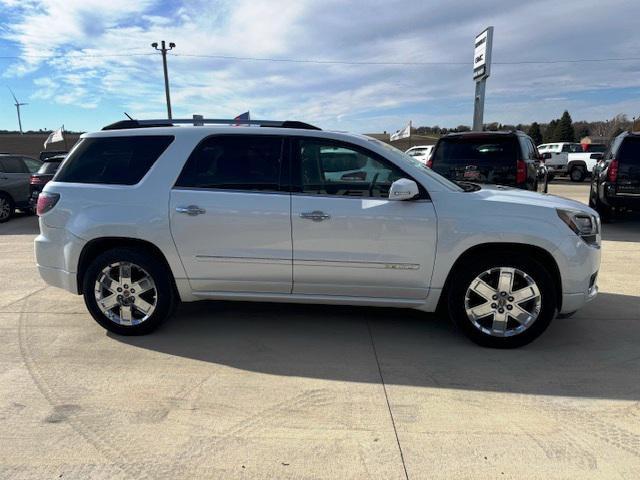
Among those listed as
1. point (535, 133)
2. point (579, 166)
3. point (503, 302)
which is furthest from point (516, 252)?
point (535, 133)

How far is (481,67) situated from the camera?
17219mm

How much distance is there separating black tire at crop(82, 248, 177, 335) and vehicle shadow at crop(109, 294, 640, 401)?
11cm

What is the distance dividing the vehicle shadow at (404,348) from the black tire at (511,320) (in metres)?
0.11

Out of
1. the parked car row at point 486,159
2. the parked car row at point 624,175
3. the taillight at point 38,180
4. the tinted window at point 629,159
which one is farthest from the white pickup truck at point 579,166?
the taillight at point 38,180

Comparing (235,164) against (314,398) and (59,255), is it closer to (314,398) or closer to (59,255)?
(59,255)

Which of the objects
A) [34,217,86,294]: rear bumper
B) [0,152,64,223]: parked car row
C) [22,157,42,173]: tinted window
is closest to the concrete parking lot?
[34,217,86,294]: rear bumper

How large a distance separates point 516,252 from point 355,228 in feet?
4.26

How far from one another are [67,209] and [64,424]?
197cm

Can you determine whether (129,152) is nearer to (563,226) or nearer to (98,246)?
(98,246)

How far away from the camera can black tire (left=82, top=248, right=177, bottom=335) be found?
4.15 m

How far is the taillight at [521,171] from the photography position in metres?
7.82

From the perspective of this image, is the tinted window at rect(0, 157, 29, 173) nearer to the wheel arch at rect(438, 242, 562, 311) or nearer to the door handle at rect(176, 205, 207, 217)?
the door handle at rect(176, 205, 207, 217)

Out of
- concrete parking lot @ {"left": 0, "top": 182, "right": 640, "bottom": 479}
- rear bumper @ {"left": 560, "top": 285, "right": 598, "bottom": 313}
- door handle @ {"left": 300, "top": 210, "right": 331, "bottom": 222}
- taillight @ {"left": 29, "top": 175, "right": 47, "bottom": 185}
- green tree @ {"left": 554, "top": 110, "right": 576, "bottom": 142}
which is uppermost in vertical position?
green tree @ {"left": 554, "top": 110, "right": 576, "bottom": 142}

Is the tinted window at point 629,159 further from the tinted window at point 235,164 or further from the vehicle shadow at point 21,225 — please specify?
the vehicle shadow at point 21,225
